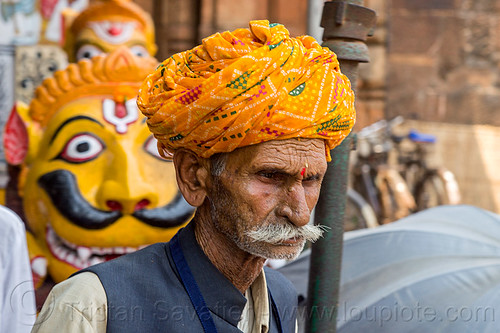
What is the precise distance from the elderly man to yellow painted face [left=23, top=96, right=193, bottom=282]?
1487mm

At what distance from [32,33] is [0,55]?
32 centimetres

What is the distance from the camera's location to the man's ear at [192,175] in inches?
72.8

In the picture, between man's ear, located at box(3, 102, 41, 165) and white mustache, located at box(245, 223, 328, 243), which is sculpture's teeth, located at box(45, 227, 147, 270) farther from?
white mustache, located at box(245, 223, 328, 243)

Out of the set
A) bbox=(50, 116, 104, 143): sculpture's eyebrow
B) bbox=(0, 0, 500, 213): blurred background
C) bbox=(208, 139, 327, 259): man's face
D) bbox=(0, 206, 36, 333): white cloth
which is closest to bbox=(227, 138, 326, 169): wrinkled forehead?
bbox=(208, 139, 327, 259): man's face

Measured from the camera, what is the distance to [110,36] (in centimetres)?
409

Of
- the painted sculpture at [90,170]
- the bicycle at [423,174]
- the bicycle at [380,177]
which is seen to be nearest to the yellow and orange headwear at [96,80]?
the painted sculpture at [90,170]

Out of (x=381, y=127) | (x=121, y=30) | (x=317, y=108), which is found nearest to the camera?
(x=317, y=108)

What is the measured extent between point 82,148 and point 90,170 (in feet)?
0.38

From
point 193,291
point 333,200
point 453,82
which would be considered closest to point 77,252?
point 333,200

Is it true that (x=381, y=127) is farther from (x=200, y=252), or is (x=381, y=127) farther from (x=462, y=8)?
(x=200, y=252)

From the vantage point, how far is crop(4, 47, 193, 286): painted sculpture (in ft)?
10.9

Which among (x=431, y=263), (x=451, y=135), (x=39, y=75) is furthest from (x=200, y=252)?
(x=451, y=135)

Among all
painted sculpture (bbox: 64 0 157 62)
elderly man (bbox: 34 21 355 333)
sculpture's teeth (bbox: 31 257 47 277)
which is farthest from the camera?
painted sculpture (bbox: 64 0 157 62)

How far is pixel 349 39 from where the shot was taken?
2.19 metres
